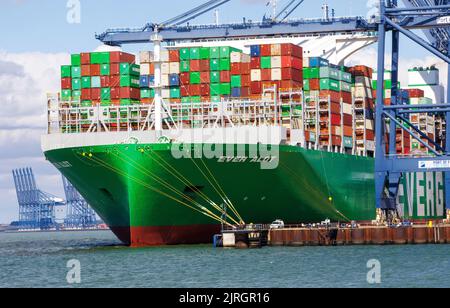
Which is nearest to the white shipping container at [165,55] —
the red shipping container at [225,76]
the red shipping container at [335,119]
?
the red shipping container at [225,76]

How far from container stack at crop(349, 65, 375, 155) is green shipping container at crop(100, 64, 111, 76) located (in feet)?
58.0

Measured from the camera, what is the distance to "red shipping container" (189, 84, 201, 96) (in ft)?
227

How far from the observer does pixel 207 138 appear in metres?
64.1

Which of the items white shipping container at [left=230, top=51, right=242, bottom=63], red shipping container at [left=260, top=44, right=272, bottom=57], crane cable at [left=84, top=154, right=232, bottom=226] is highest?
red shipping container at [left=260, top=44, right=272, bottom=57]

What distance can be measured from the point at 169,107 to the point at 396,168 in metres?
14.4

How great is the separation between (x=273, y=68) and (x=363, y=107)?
1036cm

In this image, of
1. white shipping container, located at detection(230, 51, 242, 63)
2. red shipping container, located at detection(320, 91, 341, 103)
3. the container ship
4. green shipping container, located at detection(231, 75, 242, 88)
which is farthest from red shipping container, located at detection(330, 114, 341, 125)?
white shipping container, located at detection(230, 51, 242, 63)

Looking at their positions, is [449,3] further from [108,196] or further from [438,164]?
[108,196]


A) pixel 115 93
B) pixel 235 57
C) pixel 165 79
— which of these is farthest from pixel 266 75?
pixel 115 93

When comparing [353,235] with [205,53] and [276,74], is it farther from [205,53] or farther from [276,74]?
[205,53]

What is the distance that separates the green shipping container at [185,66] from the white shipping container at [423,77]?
1129 inches

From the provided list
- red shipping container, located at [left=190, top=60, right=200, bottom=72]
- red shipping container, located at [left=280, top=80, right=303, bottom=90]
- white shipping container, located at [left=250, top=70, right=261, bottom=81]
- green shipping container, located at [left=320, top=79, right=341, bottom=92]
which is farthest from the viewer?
green shipping container, located at [left=320, top=79, right=341, bottom=92]

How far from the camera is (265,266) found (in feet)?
166

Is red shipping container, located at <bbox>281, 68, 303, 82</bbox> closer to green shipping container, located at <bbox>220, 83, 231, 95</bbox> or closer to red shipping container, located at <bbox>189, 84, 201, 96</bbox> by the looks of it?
green shipping container, located at <bbox>220, 83, 231, 95</bbox>
